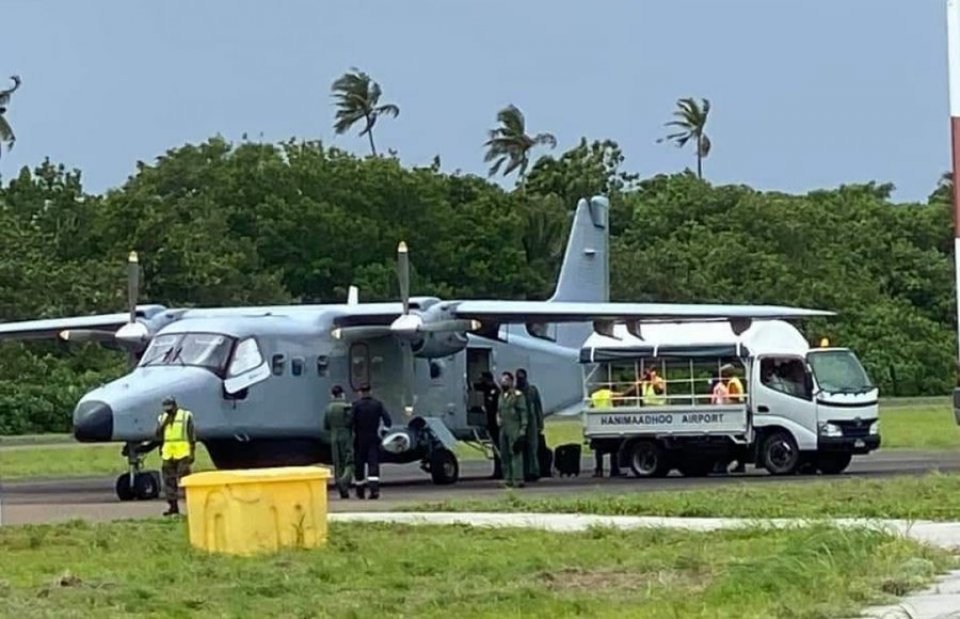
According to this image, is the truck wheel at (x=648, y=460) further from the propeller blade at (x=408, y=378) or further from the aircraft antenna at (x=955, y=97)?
the aircraft antenna at (x=955, y=97)

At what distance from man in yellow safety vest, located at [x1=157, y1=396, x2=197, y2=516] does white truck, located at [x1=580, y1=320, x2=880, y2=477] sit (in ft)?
30.7

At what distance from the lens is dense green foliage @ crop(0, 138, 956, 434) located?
212ft

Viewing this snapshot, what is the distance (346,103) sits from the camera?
10506cm

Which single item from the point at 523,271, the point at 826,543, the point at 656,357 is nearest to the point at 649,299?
the point at 523,271

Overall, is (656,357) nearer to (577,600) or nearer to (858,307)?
(577,600)

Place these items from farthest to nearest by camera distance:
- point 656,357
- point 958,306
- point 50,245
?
point 50,245 → point 656,357 → point 958,306

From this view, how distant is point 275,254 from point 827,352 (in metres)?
42.1

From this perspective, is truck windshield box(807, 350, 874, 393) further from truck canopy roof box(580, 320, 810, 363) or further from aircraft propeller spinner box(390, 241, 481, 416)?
aircraft propeller spinner box(390, 241, 481, 416)

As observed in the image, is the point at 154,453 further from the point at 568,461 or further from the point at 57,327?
the point at 568,461

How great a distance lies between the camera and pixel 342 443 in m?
28.1

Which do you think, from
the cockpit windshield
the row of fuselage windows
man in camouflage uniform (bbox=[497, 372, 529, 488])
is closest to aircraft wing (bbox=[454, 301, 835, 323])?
the row of fuselage windows

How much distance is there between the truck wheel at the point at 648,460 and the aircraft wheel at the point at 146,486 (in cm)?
800

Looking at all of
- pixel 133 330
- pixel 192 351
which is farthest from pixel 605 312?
pixel 133 330

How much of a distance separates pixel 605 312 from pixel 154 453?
52.5ft
